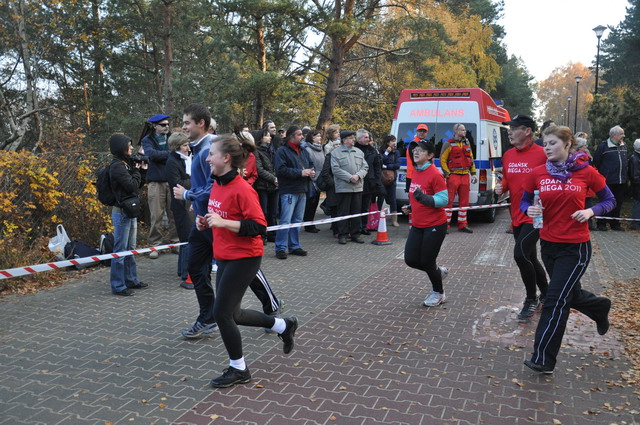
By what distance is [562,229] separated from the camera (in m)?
4.28

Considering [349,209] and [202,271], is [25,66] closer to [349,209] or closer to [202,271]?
[349,209]

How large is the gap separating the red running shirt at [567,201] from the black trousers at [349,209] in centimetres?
586

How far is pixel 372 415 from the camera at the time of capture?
3604 mm

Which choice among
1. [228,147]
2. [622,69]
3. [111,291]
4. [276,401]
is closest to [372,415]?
[276,401]

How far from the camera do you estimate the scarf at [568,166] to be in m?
4.27

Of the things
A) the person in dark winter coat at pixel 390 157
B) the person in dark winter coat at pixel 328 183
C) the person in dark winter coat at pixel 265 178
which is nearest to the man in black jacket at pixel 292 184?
the person in dark winter coat at pixel 265 178

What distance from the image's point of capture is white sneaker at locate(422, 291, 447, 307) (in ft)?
20.2

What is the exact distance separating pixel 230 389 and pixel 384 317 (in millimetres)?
2256

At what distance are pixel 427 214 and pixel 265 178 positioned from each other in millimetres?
4097

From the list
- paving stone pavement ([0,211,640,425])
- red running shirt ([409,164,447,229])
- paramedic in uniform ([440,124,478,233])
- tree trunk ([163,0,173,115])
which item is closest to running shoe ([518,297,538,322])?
paving stone pavement ([0,211,640,425])

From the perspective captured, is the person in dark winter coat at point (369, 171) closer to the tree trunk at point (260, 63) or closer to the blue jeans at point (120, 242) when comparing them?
the blue jeans at point (120, 242)

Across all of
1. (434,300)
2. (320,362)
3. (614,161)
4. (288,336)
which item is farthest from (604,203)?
(614,161)

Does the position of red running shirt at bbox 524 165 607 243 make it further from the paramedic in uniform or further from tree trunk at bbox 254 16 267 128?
tree trunk at bbox 254 16 267 128

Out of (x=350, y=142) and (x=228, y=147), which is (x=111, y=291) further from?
(x=350, y=142)
